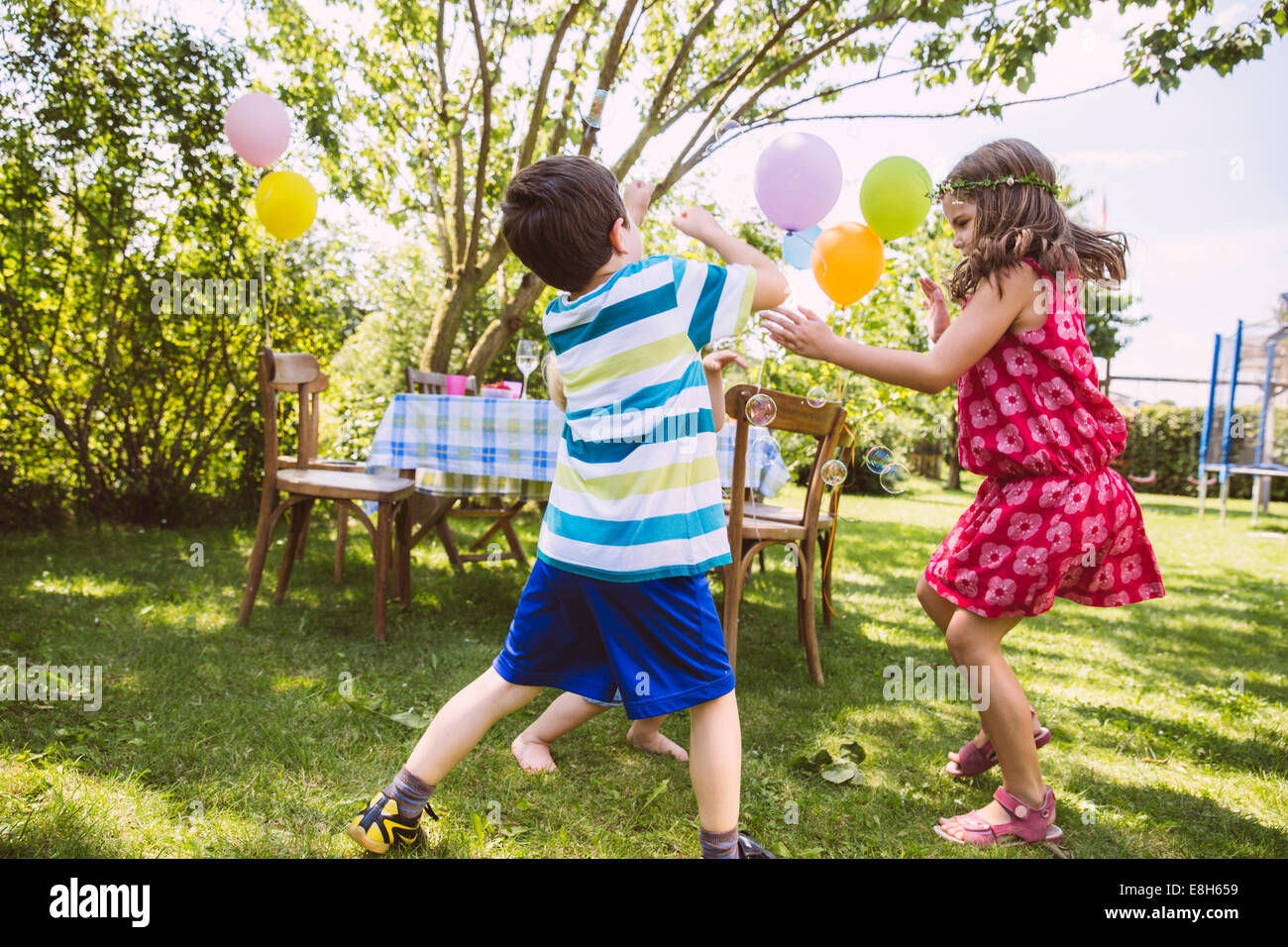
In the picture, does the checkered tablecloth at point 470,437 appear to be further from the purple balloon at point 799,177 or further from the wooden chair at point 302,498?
the purple balloon at point 799,177

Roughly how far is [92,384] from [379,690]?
3.89 m

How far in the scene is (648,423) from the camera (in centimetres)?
147

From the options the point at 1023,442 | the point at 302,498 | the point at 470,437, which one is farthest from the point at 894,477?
the point at 302,498

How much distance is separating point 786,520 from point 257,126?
304 centimetres

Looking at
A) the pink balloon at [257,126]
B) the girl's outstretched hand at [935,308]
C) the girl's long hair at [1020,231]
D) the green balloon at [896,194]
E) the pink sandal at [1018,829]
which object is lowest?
the pink sandal at [1018,829]

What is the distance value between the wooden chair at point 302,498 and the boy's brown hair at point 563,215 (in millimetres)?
1930

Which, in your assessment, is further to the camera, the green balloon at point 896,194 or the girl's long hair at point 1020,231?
the green balloon at point 896,194

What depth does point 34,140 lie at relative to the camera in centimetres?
486

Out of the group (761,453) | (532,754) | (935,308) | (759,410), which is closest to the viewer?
(935,308)

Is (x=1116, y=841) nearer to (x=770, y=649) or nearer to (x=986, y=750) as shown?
(x=986, y=750)

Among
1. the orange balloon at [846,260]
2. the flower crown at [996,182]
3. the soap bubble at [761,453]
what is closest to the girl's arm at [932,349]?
the flower crown at [996,182]

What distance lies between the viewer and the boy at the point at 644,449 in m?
1.47

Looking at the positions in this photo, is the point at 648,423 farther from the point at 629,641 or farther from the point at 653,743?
the point at 653,743

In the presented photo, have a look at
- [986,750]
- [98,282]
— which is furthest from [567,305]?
[98,282]
